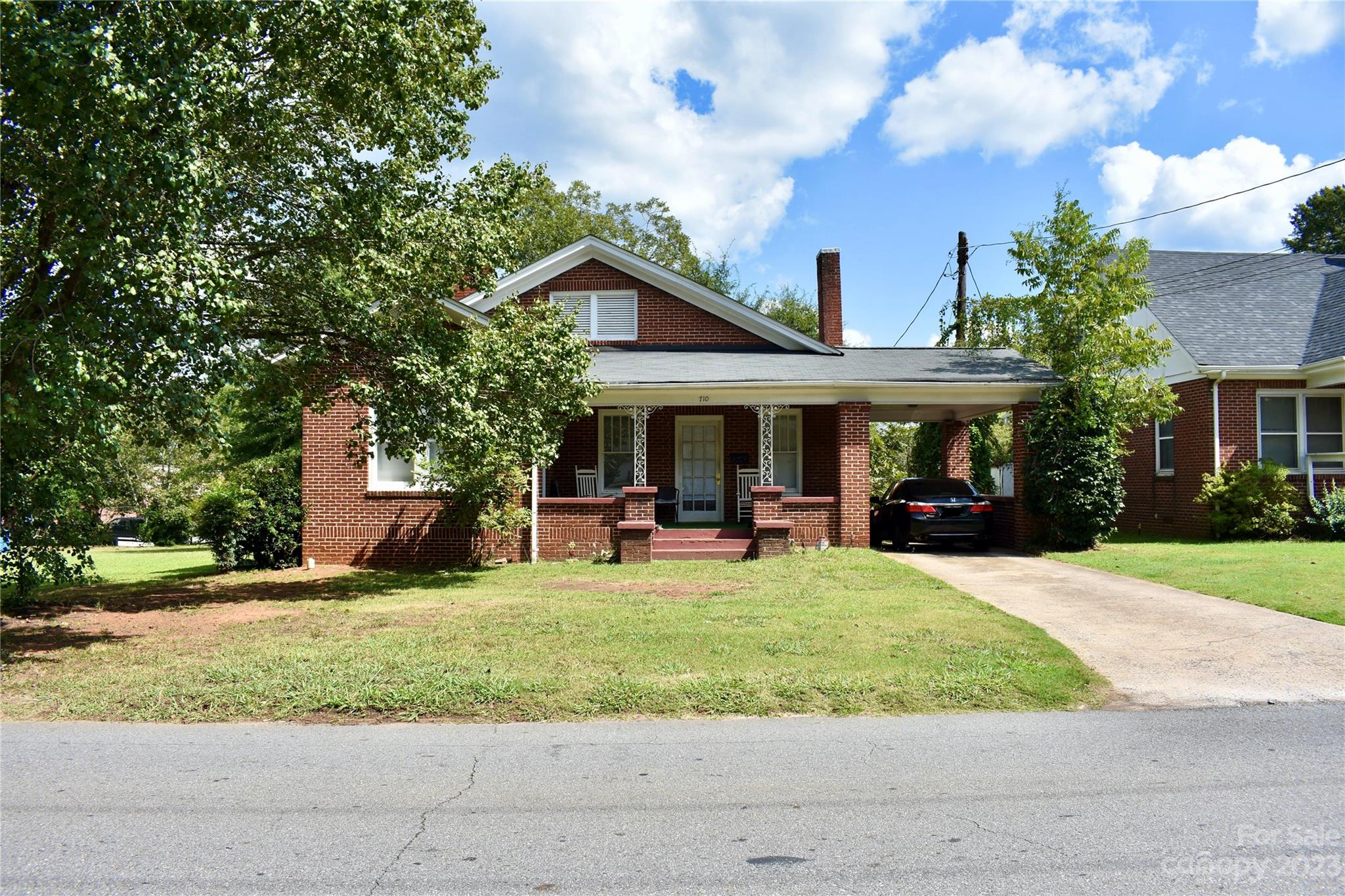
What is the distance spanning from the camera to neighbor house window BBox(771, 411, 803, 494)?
19266 millimetres

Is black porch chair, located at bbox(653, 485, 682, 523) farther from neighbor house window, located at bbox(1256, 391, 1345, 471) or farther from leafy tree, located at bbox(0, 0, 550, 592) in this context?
neighbor house window, located at bbox(1256, 391, 1345, 471)

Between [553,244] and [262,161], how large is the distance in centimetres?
3043

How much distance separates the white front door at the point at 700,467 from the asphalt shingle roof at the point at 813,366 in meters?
1.65

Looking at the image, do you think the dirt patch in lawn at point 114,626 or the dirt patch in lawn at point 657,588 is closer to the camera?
the dirt patch in lawn at point 114,626

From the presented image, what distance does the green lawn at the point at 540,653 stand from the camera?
6.52 m

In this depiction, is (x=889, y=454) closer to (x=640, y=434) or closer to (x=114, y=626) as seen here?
(x=640, y=434)

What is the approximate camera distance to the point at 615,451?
1903 cm

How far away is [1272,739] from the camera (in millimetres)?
5590

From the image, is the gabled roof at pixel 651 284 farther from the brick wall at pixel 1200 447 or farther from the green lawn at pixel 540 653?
the green lawn at pixel 540 653

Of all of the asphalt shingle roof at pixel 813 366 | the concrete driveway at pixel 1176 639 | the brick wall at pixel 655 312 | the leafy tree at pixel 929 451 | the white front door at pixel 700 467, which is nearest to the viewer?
the concrete driveway at pixel 1176 639

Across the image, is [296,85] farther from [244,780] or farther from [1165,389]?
[1165,389]

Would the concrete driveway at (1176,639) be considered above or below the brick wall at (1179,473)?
below

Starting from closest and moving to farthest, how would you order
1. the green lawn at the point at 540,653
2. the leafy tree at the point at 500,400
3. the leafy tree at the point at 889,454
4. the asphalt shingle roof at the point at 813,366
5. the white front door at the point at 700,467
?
the green lawn at the point at 540,653, the leafy tree at the point at 500,400, the asphalt shingle roof at the point at 813,366, the white front door at the point at 700,467, the leafy tree at the point at 889,454

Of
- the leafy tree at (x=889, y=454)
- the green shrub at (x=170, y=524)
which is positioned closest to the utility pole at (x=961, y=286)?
the leafy tree at (x=889, y=454)
